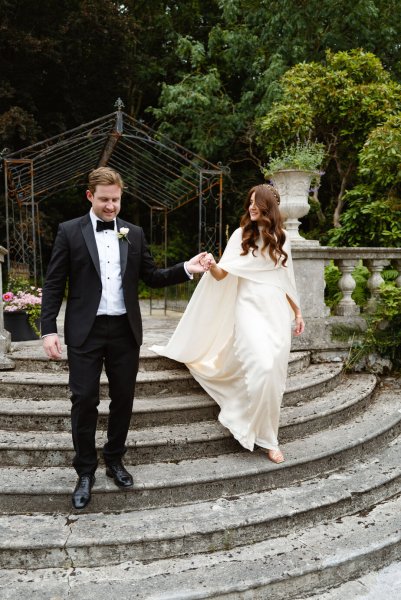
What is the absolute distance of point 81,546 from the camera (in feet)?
9.40

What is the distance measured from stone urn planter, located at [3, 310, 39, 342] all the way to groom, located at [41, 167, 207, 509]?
8.98 ft

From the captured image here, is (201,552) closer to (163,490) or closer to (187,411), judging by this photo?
(163,490)

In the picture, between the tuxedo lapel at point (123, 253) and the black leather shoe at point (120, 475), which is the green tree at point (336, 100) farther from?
the black leather shoe at point (120, 475)

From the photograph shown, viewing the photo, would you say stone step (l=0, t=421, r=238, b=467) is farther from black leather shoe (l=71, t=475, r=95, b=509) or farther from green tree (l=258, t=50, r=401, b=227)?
green tree (l=258, t=50, r=401, b=227)

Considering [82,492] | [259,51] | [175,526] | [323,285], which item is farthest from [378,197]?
[82,492]

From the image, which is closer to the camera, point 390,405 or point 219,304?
point 219,304

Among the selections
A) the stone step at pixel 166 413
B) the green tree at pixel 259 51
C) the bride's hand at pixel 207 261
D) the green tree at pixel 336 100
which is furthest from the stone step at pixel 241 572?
the green tree at pixel 259 51

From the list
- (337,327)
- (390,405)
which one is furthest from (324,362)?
(390,405)

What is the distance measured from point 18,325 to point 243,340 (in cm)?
295

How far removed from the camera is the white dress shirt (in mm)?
2996

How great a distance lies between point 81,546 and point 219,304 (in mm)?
1985

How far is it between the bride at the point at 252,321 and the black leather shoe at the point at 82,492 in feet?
3.52

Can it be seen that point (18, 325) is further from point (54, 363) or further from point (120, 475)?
point (120, 475)

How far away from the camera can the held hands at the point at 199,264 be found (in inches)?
126
